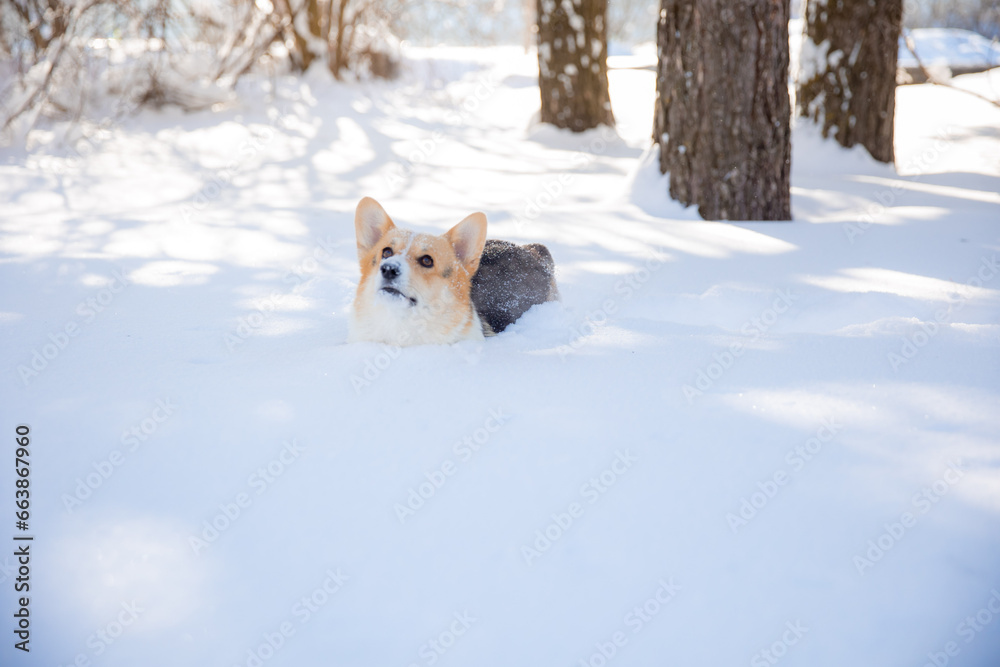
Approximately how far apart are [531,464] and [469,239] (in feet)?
4.52

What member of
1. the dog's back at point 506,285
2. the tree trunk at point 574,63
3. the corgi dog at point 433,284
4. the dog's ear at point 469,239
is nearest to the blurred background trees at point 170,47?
the tree trunk at point 574,63

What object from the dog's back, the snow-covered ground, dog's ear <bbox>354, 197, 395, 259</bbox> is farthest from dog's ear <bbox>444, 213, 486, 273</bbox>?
the snow-covered ground

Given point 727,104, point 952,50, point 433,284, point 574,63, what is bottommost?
point 433,284

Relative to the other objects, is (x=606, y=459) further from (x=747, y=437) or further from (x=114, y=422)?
(x=114, y=422)

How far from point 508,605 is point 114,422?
142 cm

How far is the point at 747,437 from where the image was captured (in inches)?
75.7

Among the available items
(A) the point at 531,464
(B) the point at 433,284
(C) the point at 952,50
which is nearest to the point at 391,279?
(B) the point at 433,284

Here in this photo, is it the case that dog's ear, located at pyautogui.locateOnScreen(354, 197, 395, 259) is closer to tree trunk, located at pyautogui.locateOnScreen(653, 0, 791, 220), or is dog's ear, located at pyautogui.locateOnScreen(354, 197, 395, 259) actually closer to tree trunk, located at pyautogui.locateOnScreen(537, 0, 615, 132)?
tree trunk, located at pyautogui.locateOnScreen(653, 0, 791, 220)

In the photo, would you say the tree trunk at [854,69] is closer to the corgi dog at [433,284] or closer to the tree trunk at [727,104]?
the tree trunk at [727,104]

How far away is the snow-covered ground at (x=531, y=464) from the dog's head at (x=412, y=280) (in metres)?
0.18

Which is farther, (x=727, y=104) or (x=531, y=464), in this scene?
(x=727, y=104)

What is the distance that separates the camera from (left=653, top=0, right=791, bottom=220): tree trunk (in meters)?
4.21

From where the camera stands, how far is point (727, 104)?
433cm

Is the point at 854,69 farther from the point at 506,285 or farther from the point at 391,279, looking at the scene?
the point at 391,279
